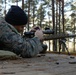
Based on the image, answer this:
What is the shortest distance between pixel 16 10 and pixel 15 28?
0.81ft

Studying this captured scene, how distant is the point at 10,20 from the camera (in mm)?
3617

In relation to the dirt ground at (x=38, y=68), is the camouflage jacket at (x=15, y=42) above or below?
above

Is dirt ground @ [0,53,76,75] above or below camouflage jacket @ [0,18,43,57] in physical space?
below

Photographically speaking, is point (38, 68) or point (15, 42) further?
point (15, 42)

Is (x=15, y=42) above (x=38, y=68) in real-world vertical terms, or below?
above

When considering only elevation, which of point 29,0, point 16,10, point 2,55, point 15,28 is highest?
point 29,0

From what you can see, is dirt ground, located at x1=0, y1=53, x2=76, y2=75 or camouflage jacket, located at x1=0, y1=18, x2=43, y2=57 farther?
camouflage jacket, located at x1=0, y1=18, x2=43, y2=57

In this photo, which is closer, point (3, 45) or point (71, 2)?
point (3, 45)

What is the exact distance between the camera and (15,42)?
3344mm

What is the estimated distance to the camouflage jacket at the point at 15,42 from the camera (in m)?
3.34

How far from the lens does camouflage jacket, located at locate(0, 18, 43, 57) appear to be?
334cm

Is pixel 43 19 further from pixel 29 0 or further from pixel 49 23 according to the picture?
pixel 29 0

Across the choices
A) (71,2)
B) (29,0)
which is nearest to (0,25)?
(29,0)

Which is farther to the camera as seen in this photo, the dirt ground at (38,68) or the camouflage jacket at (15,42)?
the camouflage jacket at (15,42)
